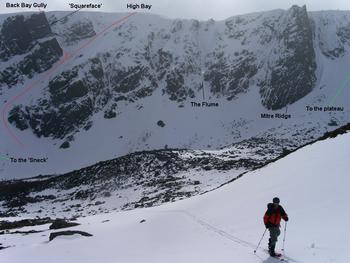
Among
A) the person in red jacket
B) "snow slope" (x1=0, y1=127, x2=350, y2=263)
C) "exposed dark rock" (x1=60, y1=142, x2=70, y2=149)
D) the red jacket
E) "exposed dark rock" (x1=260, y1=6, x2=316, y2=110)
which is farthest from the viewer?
"exposed dark rock" (x1=260, y1=6, x2=316, y2=110)

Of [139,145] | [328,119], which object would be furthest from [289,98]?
[139,145]

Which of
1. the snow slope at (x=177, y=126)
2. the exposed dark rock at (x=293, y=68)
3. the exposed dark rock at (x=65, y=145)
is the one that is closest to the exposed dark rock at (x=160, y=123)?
the snow slope at (x=177, y=126)

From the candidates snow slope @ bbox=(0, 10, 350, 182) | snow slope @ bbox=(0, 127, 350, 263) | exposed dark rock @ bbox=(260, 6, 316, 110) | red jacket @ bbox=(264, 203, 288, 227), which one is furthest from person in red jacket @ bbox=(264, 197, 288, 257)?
exposed dark rock @ bbox=(260, 6, 316, 110)

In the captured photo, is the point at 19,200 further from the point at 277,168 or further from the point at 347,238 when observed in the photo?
the point at 347,238

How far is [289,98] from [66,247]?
150 meters

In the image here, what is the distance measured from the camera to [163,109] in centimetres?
17338

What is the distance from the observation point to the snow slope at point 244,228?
740 inches

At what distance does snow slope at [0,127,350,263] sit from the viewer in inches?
740

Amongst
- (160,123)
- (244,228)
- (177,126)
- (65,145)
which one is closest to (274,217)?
(244,228)

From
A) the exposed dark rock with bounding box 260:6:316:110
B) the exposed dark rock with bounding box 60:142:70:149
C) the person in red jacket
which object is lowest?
the exposed dark rock with bounding box 60:142:70:149

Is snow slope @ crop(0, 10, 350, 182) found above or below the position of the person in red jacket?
below

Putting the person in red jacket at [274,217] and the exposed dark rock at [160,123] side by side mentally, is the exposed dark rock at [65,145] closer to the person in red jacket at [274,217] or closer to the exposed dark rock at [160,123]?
the exposed dark rock at [160,123]

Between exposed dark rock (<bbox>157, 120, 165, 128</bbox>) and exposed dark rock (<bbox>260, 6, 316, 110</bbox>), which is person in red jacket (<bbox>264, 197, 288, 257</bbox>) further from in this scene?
exposed dark rock (<bbox>260, 6, 316, 110</bbox>)

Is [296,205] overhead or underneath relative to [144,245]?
overhead
